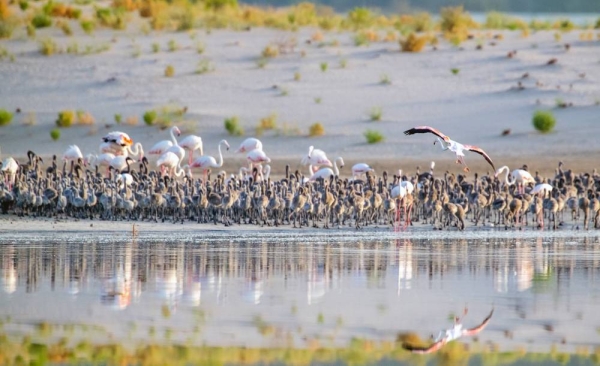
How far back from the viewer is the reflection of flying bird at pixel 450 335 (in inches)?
460

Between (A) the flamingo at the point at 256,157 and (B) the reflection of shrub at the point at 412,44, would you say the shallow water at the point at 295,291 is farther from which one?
(B) the reflection of shrub at the point at 412,44

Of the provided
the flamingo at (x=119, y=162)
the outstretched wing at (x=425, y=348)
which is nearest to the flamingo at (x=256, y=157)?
the flamingo at (x=119, y=162)

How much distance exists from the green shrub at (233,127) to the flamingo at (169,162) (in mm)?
6234

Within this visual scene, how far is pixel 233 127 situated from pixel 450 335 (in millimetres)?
24160

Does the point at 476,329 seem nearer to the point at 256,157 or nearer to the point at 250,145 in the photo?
the point at 256,157

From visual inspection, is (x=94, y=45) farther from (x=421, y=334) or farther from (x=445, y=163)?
(x=421, y=334)

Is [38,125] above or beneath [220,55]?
beneath

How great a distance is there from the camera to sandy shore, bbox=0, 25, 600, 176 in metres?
34.7

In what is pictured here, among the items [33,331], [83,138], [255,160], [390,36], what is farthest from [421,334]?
[390,36]

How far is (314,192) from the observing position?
82.1ft

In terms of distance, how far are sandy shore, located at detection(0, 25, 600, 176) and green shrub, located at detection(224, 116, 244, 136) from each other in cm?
24

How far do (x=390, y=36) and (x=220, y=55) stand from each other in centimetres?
687

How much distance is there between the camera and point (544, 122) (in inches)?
1382

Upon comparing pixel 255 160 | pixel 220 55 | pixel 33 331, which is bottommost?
pixel 33 331
